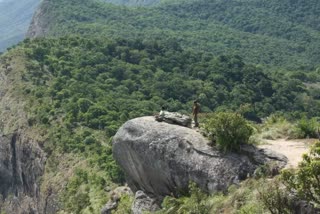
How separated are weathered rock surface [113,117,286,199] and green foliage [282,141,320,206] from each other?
4747 mm

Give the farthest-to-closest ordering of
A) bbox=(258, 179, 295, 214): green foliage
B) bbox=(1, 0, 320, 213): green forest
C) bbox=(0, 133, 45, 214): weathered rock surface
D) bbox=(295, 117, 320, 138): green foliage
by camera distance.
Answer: bbox=(0, 133, 45, 214): weathered rock surface < bbox=(1, 0, 320, 213): green forest < bbox=(295, 117, 320, 138): green foliage < bbox=(258, 179, 295, 214): green foliage

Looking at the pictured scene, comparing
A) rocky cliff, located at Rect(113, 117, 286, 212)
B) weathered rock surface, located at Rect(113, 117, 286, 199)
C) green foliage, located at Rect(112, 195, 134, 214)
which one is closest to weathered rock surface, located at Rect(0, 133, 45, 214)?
green foliage, located at Rect(112, 195, 134, 214)

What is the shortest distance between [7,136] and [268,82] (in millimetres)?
52075

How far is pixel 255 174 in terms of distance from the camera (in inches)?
869

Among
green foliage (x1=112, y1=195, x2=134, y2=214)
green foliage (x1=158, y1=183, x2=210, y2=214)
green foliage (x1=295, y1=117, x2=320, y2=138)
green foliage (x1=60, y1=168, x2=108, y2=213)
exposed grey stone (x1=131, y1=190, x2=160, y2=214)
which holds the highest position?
green foliage (x1=295, y1=117, x2=320, y2=138)

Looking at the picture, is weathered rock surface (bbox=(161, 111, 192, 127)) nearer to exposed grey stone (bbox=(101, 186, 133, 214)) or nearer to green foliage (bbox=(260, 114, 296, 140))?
green foliage (bbox=(260, 114, 296, 140))

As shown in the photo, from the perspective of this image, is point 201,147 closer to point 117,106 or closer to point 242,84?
point 117,106

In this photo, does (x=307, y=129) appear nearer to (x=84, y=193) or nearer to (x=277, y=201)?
(x=277, y=201)

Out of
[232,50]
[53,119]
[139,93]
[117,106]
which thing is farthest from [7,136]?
[232,50]

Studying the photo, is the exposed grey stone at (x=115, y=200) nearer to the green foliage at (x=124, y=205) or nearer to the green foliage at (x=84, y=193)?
the green foliage at (x=124, y=205)

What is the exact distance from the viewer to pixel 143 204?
2820cm

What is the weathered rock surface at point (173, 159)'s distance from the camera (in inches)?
917

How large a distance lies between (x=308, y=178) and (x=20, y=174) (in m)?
59.8

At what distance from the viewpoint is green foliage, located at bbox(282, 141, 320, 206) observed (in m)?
16.4
